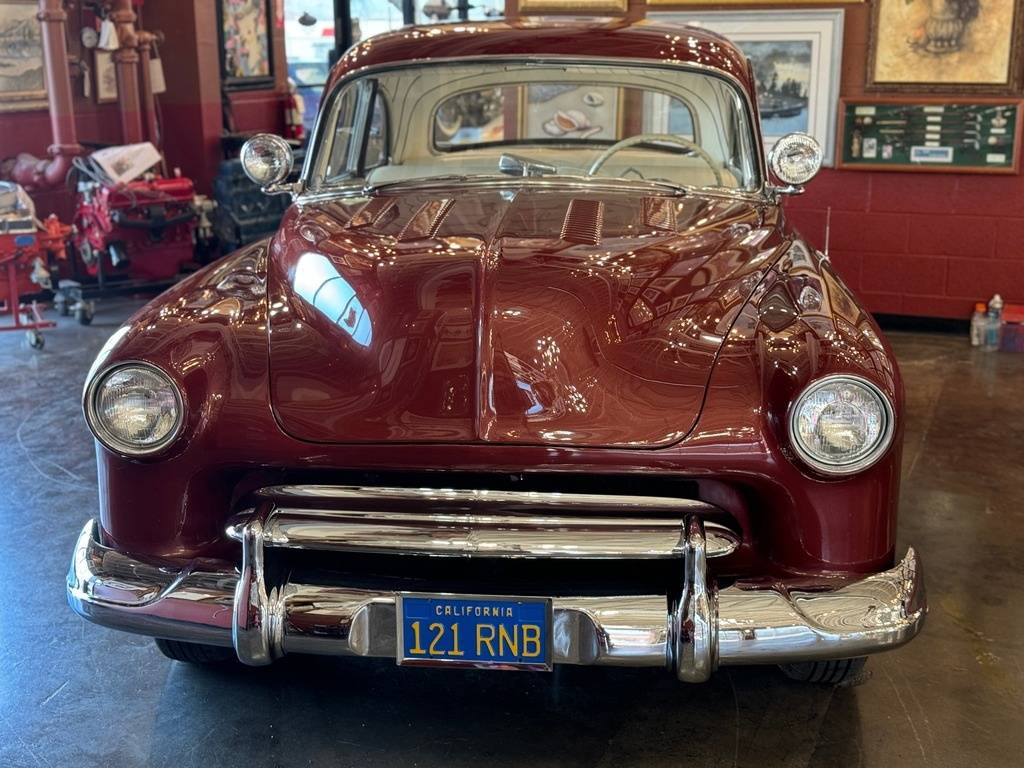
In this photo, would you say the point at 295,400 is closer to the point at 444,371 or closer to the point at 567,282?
the point at 444,371

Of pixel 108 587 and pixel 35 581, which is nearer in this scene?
pixel 108 587

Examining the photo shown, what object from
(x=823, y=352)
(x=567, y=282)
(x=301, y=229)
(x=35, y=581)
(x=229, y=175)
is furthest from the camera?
(x=229, y=175)

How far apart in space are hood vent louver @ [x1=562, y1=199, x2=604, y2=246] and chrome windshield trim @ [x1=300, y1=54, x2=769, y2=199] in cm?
63

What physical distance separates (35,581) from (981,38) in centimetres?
562

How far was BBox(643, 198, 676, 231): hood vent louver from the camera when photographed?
2.94 metres

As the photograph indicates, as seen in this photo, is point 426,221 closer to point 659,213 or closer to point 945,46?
point 659,213

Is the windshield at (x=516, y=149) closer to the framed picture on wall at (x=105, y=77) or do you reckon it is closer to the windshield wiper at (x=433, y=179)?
the windshield wiper at (x=433, y=179)

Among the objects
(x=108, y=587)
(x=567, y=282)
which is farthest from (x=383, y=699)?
(x=567, y=282)

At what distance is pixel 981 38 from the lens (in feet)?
21.0

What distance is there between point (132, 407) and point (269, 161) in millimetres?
1335

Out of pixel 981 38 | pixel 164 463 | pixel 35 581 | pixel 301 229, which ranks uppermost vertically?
pixel 981 38

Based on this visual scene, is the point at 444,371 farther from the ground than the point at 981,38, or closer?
closer

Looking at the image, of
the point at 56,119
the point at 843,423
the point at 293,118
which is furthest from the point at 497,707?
the point at 293,118

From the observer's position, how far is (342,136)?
3.66m
